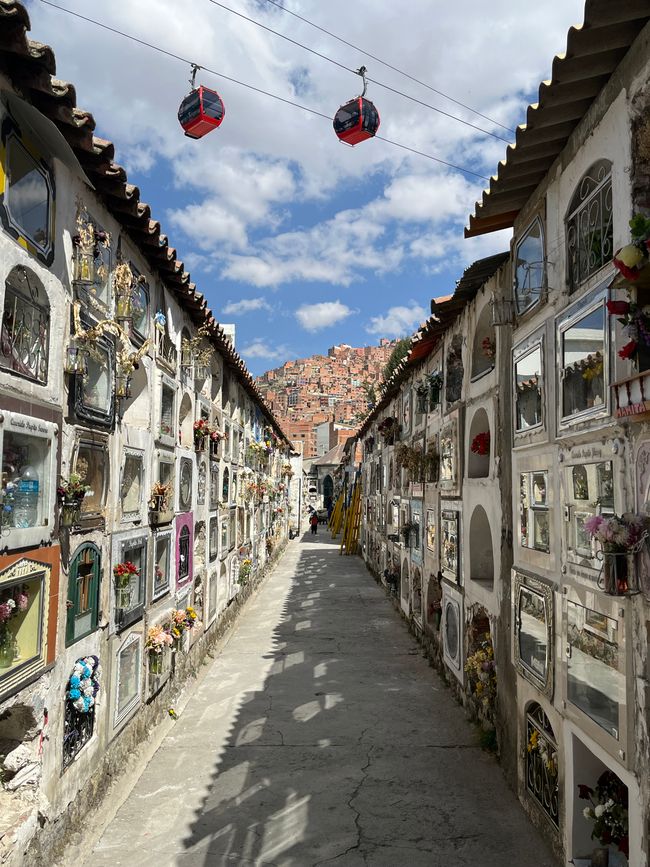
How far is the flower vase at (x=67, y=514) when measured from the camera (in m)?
6.06

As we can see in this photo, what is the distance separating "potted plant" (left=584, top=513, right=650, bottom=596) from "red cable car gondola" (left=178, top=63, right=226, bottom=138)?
5933 millimetres

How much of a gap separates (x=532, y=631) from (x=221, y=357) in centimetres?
1063

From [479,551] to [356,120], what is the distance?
656 cm

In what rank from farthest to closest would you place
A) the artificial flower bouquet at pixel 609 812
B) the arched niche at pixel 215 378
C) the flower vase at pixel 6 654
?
the arched niche at pixel 215 378, the flower vase at pixel 6 654, the artificial flower bouquet at pixel 609 812

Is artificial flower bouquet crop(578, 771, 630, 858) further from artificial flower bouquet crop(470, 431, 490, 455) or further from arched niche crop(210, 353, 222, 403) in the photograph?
arched niche crop(210, 353, 222, 403)

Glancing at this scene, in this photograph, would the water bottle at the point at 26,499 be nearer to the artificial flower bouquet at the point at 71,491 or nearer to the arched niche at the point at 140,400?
the artificial flower bouquet at the point at 71,491

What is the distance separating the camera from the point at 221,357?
1552 cm

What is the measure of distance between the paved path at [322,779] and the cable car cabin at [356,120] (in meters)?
7.88

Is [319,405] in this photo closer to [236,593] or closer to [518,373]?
[236,593]

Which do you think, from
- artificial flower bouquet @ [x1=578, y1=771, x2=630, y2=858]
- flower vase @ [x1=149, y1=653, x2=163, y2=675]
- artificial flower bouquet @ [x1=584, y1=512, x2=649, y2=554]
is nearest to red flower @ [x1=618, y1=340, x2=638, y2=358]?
artificial flower bouquet @ [x1=584, y1=512, x2=649, y2=554]

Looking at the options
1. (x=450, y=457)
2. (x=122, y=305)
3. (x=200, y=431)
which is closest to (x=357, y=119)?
(x=122, y=305)

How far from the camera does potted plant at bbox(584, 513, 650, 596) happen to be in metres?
4.36

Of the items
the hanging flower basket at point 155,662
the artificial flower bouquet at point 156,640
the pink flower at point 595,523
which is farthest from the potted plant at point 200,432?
the pink flower at point 595,523

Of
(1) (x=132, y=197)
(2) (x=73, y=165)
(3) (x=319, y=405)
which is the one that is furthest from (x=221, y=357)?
(3) (x=319, y=405)
